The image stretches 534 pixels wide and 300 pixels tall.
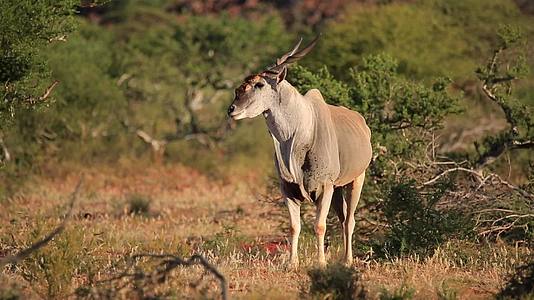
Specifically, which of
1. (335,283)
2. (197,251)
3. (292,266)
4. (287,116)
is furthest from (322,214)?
(335,283)

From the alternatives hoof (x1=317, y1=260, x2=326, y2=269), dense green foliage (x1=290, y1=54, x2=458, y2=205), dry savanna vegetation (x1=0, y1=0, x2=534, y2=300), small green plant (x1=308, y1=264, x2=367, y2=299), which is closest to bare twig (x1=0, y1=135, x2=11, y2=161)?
dry savanna vegetation (x1=0, y1=0, x2=534, y2=300)

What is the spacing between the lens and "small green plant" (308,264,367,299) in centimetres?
848

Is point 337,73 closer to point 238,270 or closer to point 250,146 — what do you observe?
point 250,146

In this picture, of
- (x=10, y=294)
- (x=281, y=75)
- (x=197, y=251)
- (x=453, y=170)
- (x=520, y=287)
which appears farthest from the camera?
(x=453, y=170)

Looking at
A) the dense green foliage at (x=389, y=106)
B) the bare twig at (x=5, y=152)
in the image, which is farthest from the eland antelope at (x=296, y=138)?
the bare twig at (x=5, y=152)

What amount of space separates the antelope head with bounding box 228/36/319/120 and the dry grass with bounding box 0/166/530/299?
62.9 inches

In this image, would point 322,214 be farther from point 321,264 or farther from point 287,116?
point 287,116

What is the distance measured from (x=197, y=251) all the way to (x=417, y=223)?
2.58 m

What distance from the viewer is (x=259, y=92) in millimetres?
10680

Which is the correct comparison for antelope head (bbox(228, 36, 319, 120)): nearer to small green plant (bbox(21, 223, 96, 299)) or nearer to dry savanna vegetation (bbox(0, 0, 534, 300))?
dry savanna vegetation (bbox(0, 0, 534, 300))

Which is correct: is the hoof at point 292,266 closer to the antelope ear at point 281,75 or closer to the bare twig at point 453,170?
the antelope ear at point 281,75

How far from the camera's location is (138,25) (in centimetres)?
4250

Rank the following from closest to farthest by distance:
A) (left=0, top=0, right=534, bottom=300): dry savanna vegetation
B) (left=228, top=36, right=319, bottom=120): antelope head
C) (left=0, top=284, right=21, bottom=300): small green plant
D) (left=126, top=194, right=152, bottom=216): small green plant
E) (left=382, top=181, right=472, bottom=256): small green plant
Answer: (left=0, top=284, right=21, bottom=300): small green plant → (left=0, top=0, right=534, bottom=300): dry savanna vegetation → (left=228, top=36, right=319, bottom=120): antelope head → (left=382, top=181, right=472, bottom=256): small green plant → (left=126, top=194, right=152, bottom=216): small green plant

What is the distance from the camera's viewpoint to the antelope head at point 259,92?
10.6 meters
